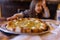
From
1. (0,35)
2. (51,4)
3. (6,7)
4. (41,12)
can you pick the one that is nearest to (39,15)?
(41,12)

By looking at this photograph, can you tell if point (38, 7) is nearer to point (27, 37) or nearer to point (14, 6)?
point (14, 6)

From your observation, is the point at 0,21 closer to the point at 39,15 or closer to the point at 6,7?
the point at 39,15

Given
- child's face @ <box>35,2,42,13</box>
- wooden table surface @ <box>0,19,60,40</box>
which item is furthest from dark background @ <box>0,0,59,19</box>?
wooden table surface @ <box>0,19,60,40</box>

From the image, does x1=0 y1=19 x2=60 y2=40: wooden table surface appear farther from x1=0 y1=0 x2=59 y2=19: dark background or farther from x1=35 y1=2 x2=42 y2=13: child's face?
x1=0 y1=0 x2=59 y2=19: dark background

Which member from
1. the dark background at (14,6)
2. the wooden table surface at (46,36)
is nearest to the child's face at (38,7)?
the dark background at (14,6)

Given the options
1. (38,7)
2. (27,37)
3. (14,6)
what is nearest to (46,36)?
(27,37)

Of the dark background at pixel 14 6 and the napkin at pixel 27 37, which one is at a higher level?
the dark background at pixel 14 6

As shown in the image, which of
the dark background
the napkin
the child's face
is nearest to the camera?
the napkin

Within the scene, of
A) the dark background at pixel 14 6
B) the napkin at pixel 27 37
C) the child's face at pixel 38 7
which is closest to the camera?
the napkin at pixel 27 37

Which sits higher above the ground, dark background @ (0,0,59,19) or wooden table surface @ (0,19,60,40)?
dark background @ (0,0,59,19)

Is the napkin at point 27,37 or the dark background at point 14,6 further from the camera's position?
the dark background at point 14,6

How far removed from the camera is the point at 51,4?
6.83 ft

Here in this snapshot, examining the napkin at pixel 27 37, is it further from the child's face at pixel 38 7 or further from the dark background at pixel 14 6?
the dark background at pixel 14 6

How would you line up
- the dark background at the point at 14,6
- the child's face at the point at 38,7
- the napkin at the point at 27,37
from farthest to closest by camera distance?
the dark background at the point at 14,6 < the child's face at the point at 38,7 < the napkin at the point at 27,37
